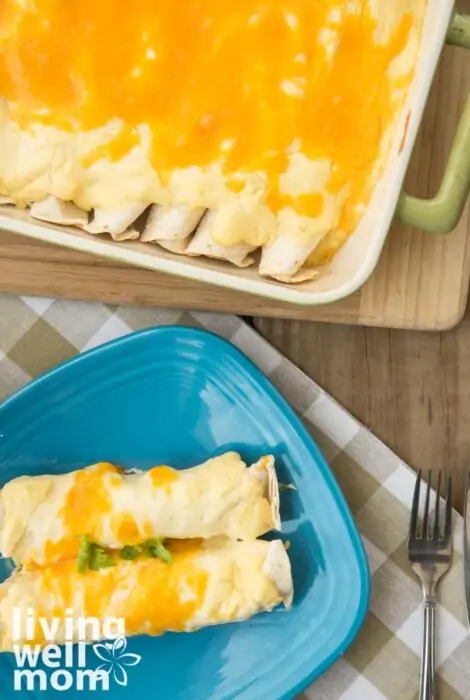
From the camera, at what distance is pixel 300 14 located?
35.5 inches

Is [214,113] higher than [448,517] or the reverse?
higher

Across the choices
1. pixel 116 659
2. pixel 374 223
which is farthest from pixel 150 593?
pixel 374 223

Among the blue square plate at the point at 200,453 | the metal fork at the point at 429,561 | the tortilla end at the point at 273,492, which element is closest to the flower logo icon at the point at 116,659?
the blue square plate at the point at 200,453

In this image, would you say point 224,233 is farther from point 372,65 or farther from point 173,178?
point 372,65

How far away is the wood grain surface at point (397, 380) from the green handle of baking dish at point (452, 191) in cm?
27

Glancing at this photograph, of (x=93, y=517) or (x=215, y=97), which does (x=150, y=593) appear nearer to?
(x=93, y=517)

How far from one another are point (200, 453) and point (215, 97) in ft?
1.42

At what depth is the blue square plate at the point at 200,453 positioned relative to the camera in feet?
3.51

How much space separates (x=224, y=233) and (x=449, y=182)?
0.77 feet

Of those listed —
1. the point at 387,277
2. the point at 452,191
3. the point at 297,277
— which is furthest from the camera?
the point at 387,277

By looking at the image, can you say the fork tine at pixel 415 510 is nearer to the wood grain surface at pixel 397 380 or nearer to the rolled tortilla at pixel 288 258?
the wood grain surface at pixel 397 380

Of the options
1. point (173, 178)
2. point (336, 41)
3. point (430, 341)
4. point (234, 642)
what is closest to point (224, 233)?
point (173, 178)

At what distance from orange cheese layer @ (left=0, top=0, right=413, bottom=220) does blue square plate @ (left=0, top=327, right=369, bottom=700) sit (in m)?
0.25

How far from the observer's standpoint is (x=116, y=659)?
3.65 ft
